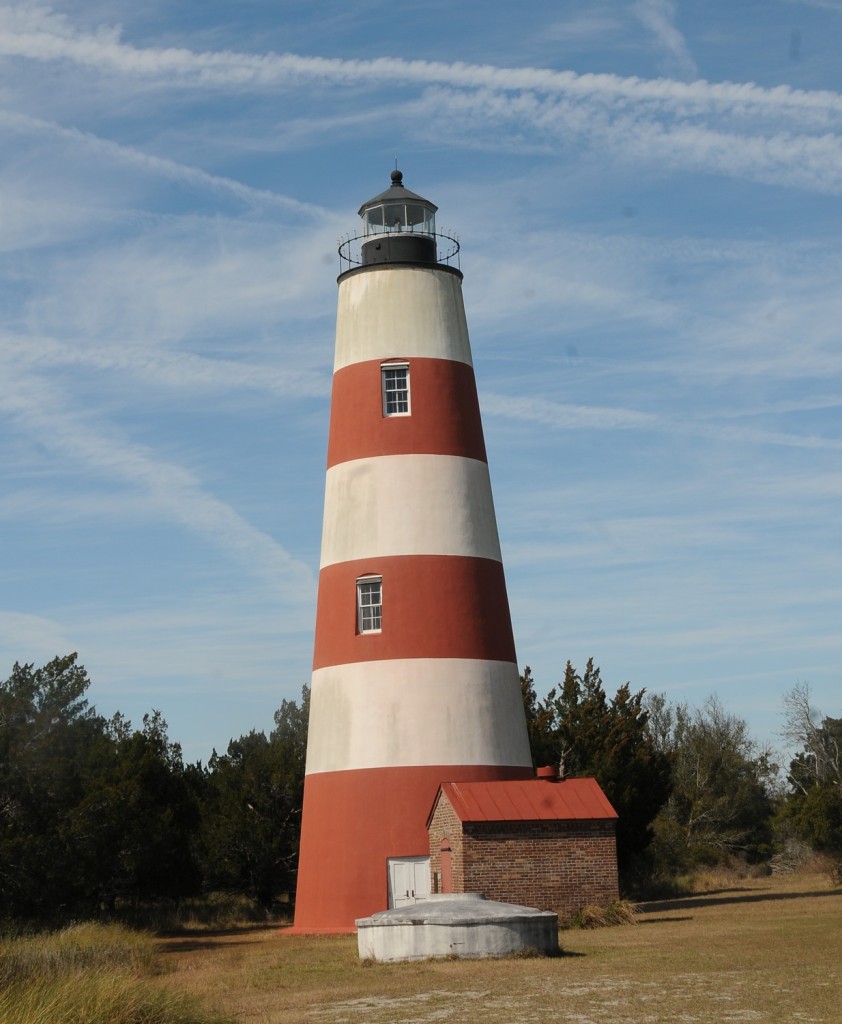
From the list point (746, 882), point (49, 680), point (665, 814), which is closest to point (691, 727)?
point (665, 814)

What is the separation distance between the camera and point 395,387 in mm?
28484

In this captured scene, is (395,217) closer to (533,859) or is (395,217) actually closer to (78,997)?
(533,859)

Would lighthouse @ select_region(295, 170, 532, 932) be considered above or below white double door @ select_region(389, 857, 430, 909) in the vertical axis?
above

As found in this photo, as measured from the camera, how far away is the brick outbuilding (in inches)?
986

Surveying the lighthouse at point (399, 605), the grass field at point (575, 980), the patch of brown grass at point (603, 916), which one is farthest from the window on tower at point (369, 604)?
the patch of brown grass at point (603, 916)

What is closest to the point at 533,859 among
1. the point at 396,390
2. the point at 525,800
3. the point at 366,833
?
the point at 525,800

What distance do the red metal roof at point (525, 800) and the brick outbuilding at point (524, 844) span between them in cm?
2

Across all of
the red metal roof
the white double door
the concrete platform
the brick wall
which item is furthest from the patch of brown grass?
the concrete platform

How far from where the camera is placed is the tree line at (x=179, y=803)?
31000mm

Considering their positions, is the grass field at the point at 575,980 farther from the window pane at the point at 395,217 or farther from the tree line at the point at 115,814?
the window pane at the point at 395,217

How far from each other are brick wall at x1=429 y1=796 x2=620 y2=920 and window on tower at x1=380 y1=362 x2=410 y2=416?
809 centimetres

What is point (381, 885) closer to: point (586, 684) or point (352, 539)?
point (352, 539)

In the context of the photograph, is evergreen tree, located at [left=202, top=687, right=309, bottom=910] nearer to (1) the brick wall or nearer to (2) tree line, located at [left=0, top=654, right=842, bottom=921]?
(2) tree line, located at [left=0, top=654, right=842, bottom=921]

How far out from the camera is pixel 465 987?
15.9 metres
